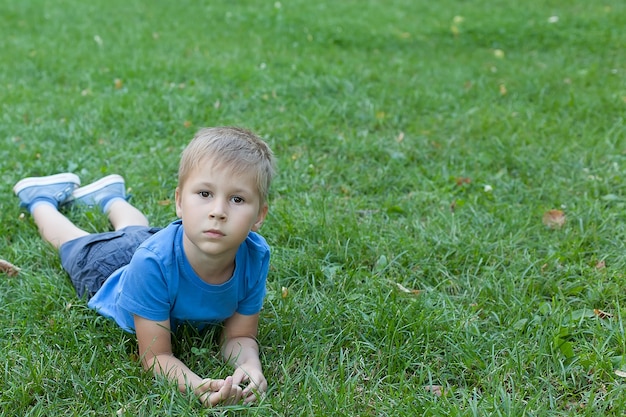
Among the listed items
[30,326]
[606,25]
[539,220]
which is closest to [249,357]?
[30,326]

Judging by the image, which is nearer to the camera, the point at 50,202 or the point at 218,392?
the point at 218,392

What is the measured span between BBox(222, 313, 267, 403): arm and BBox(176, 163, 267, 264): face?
40 centimetres

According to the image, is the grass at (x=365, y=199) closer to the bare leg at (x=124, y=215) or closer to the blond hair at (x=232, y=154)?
the bare leg at (x=124, y=215)

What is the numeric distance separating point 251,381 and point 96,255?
1010mm

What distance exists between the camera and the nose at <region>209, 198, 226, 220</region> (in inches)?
82.6

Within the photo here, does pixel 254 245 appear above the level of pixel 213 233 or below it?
below

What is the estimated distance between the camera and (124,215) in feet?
10.9

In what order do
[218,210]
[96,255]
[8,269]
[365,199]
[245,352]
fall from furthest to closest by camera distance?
[365,199], [8,269], [96,255], [245,352], [218,210]

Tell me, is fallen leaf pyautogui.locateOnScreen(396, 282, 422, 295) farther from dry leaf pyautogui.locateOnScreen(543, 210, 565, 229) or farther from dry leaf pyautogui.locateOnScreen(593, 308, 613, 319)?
dry leaf pyautogui.locateOnScreen(543, 210, 565, 229)

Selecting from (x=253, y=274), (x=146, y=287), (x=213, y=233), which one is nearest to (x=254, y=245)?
(x=253, y=274)

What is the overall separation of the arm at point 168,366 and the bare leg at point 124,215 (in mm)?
1052

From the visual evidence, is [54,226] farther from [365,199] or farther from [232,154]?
[365,199]

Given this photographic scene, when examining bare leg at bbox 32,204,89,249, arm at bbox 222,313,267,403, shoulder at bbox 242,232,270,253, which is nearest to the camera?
arm at bbox 222,313,267,403

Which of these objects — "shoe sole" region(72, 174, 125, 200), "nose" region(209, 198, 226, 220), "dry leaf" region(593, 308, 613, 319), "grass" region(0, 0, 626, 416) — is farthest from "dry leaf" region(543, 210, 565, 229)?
"shoe sole" region(72, 174, 125, 200)
